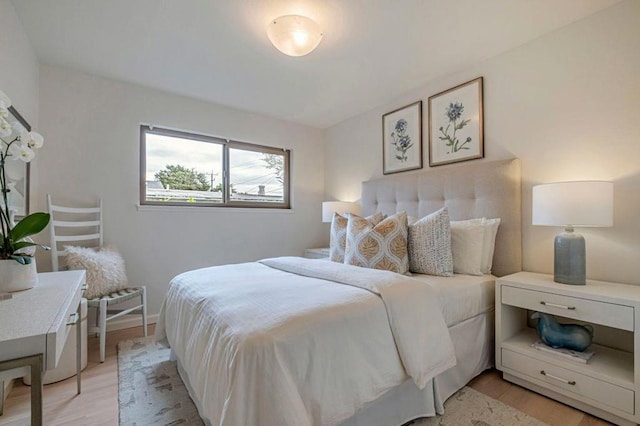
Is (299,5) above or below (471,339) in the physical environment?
above

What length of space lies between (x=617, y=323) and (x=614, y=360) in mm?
369

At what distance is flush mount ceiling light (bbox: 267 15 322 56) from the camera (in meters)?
1.74

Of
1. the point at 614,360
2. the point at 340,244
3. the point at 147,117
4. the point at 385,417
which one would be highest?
the point at 147,117

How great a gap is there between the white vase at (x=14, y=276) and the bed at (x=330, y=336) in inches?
26.0

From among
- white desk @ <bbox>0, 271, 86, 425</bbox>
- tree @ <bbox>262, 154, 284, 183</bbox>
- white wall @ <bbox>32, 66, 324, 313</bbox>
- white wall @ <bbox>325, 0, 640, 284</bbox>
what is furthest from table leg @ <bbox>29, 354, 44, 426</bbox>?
tree @ <bbox>262, 154, 284, 183</bbox>

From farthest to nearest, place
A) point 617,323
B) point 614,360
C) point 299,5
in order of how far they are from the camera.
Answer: point 299,5 → point 614,360 → point 617,323

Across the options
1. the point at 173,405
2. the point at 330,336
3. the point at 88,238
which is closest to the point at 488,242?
the point at 330,336

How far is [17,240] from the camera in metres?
1.26

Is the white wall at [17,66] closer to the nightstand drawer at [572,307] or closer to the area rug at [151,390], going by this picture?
the area rug at [151,390]

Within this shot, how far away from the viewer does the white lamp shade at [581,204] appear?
5.12 feet

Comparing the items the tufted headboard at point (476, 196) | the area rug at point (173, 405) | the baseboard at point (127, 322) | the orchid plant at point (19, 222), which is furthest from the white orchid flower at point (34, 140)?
the tufted headboard at point (476, 196)

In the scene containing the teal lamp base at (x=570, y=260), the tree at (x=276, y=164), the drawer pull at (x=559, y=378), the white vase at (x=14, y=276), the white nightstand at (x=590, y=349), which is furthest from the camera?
the tree at (x=276, y=164)

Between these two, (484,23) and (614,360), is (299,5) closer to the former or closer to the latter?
(484,23)

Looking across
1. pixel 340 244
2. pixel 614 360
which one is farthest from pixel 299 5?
pixel 614 360
